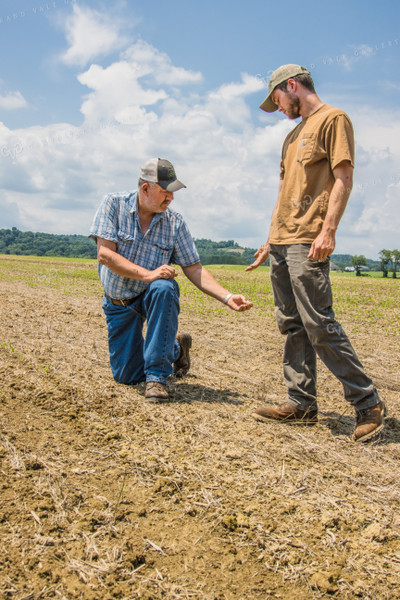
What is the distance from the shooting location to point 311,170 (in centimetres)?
332

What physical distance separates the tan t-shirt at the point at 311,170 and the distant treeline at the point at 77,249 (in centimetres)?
5653

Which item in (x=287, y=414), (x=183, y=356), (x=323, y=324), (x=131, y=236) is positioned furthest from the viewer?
(x=183, y=356)

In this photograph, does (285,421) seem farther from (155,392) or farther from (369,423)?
(155,392)

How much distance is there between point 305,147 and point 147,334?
185cm

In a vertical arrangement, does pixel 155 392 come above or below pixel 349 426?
Result: above

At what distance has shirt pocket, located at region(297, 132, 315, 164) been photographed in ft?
10.7

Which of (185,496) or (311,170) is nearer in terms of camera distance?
(185,496)

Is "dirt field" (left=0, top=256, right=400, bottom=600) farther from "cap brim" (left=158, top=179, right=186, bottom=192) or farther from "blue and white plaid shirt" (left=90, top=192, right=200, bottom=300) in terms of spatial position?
"cap brim" (left=158, top=179, right=186, bottom=192)

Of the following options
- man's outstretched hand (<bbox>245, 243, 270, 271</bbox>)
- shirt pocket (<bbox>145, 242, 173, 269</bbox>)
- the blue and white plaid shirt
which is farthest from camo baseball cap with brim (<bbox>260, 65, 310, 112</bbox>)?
shirt pocket (<bbox>145, 242, 173, 269</bbox>)

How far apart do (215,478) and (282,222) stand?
1827 millimetres

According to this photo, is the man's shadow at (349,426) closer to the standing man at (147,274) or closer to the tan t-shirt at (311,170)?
the standing man at (147,274)

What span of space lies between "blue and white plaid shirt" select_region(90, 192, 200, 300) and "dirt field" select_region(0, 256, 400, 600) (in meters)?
0.87

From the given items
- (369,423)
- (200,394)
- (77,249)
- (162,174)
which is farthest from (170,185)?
(77,249)

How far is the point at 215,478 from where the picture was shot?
Result: 2.56 m
